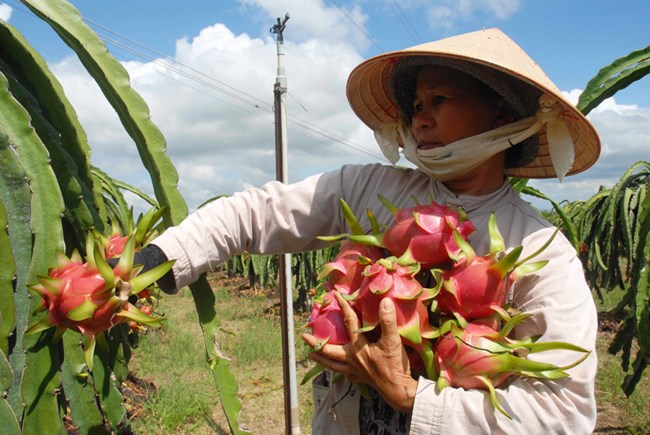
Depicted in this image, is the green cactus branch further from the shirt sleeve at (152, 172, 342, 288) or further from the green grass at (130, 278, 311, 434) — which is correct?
the green grass at (130, 278, 311, 434)

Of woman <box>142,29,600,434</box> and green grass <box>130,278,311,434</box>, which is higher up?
woman <box>142,29,600,434</box>

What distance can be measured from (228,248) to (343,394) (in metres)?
0.40

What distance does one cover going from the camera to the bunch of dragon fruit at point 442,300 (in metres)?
0.89

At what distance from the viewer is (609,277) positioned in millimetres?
5945

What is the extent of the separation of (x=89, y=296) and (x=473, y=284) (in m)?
0.61

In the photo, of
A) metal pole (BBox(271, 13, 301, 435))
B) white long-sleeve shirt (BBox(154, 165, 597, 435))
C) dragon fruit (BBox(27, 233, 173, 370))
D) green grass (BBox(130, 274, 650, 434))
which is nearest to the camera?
dragon fruit (BBox(27, 233, 173, 370))

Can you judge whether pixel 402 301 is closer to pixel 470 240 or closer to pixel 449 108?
pixel 470 240

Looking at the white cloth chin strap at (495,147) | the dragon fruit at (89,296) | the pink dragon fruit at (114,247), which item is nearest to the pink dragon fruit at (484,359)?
the white cloth chin strap at (495,147)

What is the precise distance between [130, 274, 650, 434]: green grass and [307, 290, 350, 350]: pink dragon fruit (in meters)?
1.70

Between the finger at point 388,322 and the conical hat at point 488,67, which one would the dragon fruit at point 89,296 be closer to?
the finger at point 388,322

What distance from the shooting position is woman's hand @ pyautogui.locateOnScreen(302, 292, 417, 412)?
2.96 ft

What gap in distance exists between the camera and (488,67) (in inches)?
45.7

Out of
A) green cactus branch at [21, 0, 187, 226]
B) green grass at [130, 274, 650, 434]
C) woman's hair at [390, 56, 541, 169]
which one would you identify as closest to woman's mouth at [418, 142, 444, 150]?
woman's hair at [390, 56, 541, 169]

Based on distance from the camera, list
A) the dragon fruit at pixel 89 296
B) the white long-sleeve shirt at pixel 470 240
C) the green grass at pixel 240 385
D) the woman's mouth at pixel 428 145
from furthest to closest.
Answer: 1. the green grass at pixel 240 385
2. the woman's mouth at pixel 428 145
3. the white long-sleeve shirt at pixel 470 240
4. the dragon fruit at pixel 89 296
